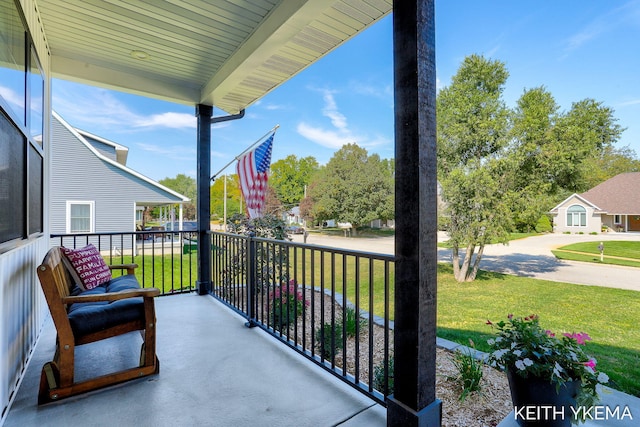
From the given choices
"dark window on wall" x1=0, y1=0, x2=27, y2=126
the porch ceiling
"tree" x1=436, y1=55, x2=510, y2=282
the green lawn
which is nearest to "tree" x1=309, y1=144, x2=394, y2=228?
"tree" x1=436, y1=55, x2=510, y2=282

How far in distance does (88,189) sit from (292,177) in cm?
1173

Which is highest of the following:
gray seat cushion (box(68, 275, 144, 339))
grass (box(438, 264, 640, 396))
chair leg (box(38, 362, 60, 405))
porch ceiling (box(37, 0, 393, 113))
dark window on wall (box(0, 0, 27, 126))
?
porch ceiling (box(37, 0, 393, 113))

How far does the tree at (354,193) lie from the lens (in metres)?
20.1

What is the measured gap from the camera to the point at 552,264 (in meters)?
9.69

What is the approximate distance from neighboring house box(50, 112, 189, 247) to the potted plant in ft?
38.7

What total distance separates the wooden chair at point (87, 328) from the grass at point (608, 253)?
10.3 m

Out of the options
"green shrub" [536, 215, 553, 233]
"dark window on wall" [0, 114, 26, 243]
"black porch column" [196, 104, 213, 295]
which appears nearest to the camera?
"dark window on wall" [0, 114, 26, 243]

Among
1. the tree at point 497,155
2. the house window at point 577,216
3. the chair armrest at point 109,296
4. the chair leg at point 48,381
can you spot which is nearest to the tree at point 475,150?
the tree at point 497,155

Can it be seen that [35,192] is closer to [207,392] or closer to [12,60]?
[12,60]

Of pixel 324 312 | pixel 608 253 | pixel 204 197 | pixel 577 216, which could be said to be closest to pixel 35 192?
pixel 204 197

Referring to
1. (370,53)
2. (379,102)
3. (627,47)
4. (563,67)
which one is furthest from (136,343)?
(379,102)

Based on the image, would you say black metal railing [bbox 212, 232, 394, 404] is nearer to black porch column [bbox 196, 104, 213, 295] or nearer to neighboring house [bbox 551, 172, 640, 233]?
black porch column [bbox 196, 104, 213, 295]

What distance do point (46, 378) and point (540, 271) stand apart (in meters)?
11.3

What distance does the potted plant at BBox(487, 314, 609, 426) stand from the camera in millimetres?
1360
